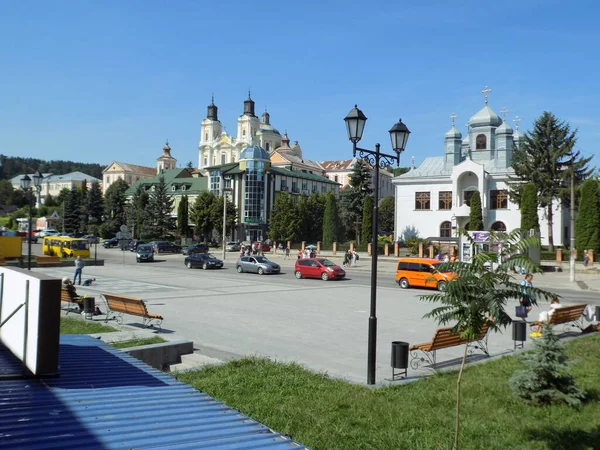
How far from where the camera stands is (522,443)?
6523 millimetres

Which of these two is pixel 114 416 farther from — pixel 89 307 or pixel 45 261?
pixel 45 261

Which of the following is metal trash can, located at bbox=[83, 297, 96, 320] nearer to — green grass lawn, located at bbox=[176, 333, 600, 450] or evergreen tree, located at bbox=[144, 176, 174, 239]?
green grass lawn, located at bbox=[176, 333, 600, 450]

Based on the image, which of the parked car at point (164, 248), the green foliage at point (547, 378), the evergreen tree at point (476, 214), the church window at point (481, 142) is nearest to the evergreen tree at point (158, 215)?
the parked car at point (164, 248)

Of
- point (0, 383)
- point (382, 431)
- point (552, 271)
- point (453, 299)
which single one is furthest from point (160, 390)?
point (552, 271)

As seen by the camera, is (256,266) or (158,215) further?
(158,215)

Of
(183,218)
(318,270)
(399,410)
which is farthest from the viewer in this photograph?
(183,218)

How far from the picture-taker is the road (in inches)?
480

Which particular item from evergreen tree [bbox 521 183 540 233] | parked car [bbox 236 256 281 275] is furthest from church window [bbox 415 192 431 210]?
parked car [bbox 236 256 281 275]

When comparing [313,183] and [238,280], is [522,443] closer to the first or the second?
[238,280]

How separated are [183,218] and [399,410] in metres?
76.0

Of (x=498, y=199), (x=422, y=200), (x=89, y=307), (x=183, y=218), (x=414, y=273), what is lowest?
(x=89, y=307)

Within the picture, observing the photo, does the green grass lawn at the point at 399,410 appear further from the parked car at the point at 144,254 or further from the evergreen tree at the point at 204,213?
the evergreen tree at the point at 204,213

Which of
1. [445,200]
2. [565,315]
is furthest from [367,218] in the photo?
[565,315]

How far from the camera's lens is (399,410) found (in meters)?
7.67
